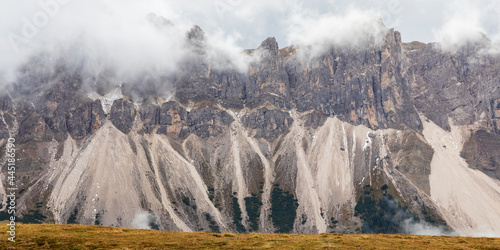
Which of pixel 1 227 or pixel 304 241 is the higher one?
pixel 1 227

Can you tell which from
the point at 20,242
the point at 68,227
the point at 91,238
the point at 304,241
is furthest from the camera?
the point at 68,227

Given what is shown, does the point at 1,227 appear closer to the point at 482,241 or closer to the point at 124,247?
the point at 124,247

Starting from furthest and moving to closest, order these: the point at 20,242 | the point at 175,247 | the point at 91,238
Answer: the point at 91,238, the point at 175,247, the point at 20,242

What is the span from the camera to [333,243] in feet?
219

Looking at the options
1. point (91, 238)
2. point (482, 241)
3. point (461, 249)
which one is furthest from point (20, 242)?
point (482, 241)

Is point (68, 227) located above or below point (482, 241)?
above

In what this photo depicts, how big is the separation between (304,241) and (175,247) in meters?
24.5

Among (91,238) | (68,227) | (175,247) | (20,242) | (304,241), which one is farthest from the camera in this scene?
(68,227)

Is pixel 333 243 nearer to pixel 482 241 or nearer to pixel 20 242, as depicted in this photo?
pixel 482 241

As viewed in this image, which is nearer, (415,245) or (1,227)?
(415,245)

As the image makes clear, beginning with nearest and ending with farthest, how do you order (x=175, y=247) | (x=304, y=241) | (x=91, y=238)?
(x=175, y=247), (x=91, y=238), (x=304, y=241)

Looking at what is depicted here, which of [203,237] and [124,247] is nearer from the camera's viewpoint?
[124,247]

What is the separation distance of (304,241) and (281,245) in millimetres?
7103

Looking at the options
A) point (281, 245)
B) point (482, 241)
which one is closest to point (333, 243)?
point (281, 245)
